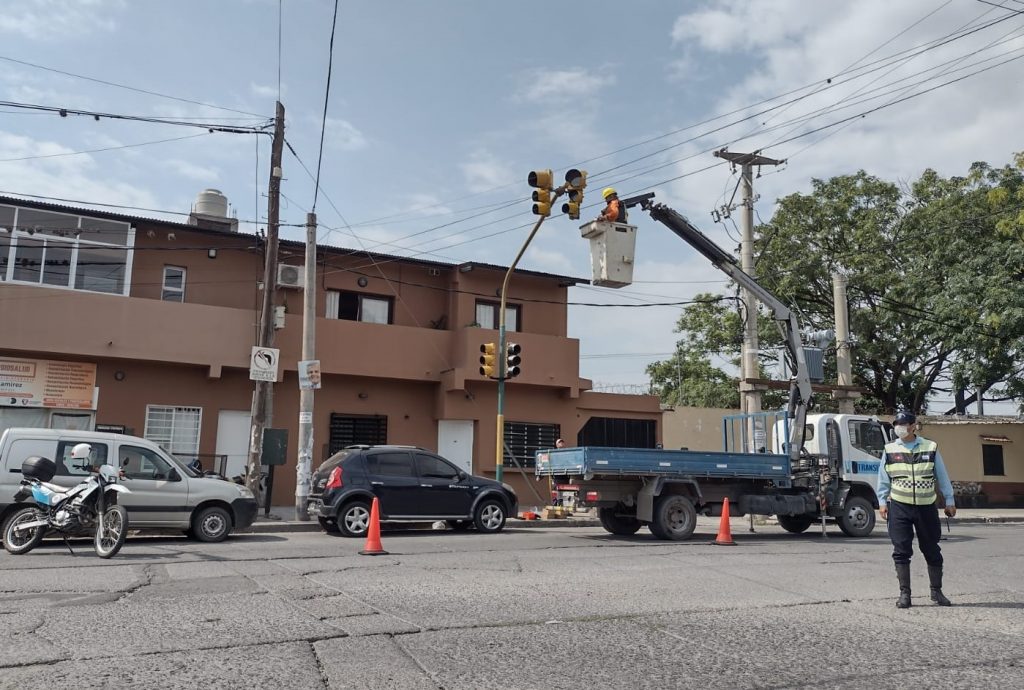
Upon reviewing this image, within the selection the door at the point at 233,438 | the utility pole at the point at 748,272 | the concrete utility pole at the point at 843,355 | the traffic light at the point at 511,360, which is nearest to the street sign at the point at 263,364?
the door at the point at 233,438

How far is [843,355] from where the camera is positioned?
72.8ft

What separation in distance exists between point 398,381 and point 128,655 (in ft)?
59.0

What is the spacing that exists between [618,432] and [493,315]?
17.2ft

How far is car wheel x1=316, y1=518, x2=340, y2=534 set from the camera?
14.8m

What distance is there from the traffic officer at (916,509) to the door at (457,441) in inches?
650

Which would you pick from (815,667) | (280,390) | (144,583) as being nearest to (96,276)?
(280,390)

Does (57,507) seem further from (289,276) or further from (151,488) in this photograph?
(289,276)

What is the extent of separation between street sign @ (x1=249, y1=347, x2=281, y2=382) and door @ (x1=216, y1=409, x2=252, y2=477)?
453cm

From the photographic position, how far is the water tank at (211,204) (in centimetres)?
2386

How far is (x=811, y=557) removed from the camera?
12.0m

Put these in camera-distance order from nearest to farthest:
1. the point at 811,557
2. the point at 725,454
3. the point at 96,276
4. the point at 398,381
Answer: the point at 811,557
the point at 725,454
the point at 96,276
the point at 398,381

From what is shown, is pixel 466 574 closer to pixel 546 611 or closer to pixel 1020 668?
pixel 546 611

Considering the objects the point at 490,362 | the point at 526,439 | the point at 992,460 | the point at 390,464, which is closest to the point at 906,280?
the point at 992,460

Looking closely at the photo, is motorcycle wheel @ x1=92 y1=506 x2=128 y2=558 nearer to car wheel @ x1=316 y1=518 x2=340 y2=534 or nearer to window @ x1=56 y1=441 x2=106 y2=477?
window @ x1=56 y1=441 x2=106 y2=477
